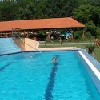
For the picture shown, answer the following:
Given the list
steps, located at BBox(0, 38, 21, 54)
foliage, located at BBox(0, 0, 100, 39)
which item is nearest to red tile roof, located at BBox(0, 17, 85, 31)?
foliage, located at BBox(0, 0, 100, 39)

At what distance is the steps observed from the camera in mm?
21184

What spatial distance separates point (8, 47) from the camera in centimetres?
2233

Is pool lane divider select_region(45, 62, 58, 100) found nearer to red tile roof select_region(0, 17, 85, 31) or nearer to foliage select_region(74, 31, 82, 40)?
red tile roof select_region(0, 17, 85, 31)

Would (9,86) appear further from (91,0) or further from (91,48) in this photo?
(91,0)

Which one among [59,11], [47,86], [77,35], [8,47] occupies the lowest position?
[77,35]

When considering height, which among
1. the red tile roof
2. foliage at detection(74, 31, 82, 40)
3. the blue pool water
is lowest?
foliage at detection(74, 31, 82, 40)

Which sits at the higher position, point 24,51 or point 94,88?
point 94,88

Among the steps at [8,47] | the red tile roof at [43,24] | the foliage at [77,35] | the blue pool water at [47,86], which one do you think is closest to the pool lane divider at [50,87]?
the blue pool water at [47,86]

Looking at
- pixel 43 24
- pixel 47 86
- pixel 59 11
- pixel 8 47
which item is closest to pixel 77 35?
pixel 43 24

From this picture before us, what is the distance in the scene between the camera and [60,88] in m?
8.79

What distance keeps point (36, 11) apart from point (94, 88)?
48.5 m

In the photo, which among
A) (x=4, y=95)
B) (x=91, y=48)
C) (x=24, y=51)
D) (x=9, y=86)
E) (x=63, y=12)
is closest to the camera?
(x=4, y=95)

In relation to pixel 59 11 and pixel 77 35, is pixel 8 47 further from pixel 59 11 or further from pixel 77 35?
pixel 59 11

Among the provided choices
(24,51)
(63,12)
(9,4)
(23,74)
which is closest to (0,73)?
(23,74)
